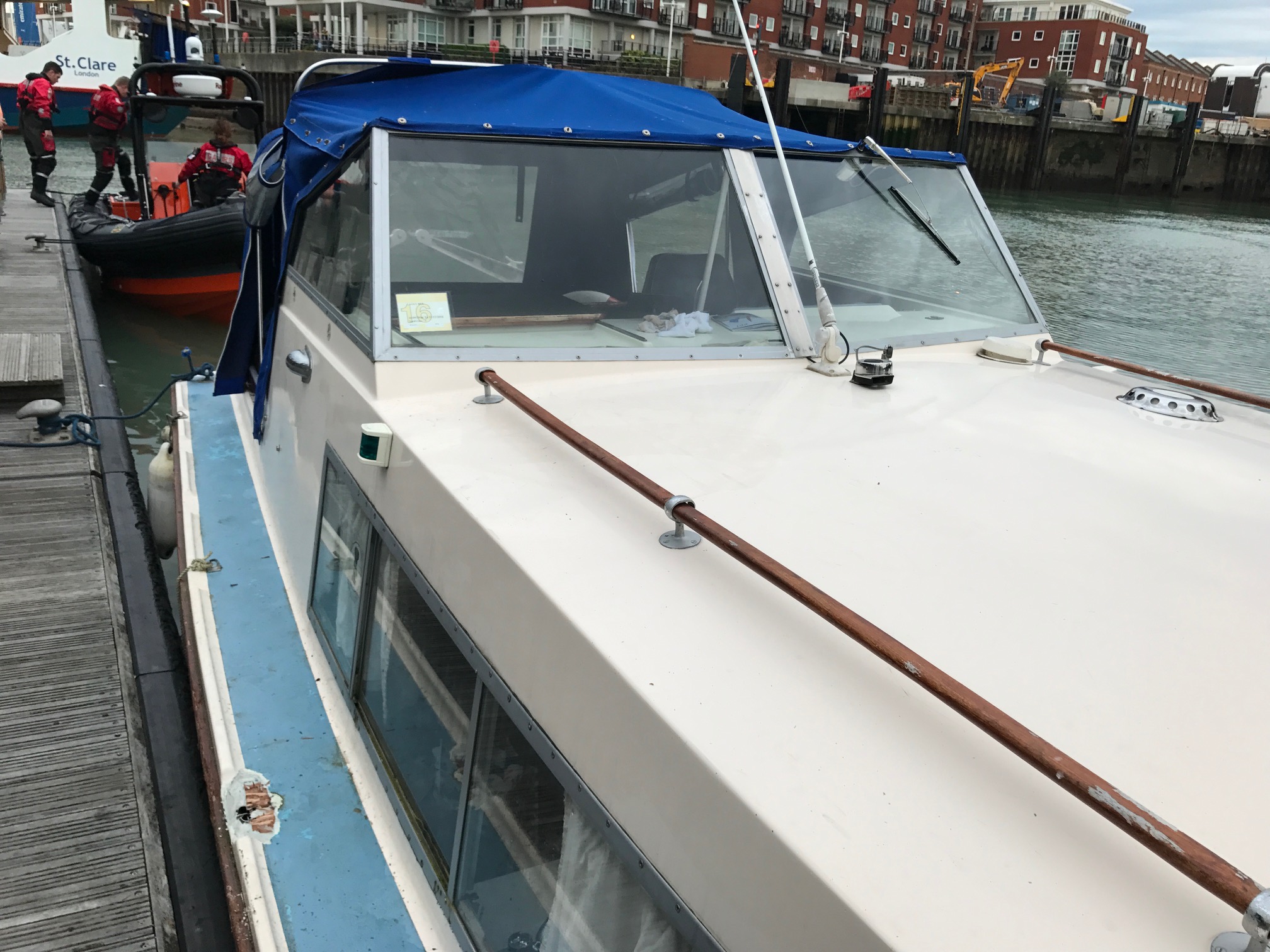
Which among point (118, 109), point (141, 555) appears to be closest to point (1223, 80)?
point (118, 109)

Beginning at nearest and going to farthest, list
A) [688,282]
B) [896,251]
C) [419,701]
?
1. [419,701]
2. [688,282]
3. [896,251]

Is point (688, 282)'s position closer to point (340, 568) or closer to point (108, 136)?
point (340, 568)

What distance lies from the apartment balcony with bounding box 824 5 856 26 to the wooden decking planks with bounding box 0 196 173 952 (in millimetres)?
66886

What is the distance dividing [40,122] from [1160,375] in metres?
15.0

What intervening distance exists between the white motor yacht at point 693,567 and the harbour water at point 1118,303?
530 cm

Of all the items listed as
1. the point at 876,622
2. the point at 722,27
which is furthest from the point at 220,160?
the point at 722,27


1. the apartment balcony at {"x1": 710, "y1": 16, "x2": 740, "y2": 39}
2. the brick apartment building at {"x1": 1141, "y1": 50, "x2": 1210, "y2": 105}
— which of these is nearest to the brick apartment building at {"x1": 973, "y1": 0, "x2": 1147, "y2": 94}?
the brick apartment building at {"x1": 1141, "y1": 50, "x2": 1210, "y2": 105}

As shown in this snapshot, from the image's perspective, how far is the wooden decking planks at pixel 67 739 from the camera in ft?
7.82

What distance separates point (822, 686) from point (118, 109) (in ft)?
46.8

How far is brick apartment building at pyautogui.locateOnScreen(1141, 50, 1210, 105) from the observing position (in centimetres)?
8825

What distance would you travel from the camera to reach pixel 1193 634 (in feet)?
5.05

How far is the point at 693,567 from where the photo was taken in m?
1.70

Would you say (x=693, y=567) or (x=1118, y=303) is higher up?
(x=693, y=567)

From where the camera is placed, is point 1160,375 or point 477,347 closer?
point 477,347
